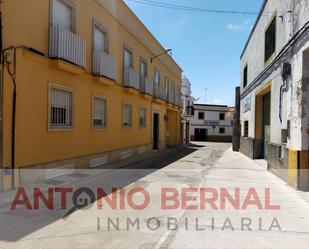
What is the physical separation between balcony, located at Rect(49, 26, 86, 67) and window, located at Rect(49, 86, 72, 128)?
102 cm

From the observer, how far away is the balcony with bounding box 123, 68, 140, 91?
52.0ft

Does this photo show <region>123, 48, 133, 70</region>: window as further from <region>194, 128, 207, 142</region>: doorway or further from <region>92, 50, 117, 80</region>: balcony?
<region>194, 128, 207, 142</region>: doorway

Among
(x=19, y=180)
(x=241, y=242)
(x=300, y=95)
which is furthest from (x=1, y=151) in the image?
(x=300, y=95)

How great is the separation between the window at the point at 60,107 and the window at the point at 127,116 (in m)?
5.52

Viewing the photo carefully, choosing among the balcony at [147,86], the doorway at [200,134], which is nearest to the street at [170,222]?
the balcony at [147,86]

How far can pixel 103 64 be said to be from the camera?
1269 cm

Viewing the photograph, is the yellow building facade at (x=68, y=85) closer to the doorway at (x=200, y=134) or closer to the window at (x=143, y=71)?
the window at (x=143, y=71)

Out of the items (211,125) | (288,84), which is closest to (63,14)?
(288,84)

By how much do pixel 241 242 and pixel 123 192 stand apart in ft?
13.0

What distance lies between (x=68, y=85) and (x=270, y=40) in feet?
30.5

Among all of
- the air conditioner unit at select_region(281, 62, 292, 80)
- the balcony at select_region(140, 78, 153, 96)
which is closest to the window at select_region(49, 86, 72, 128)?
the air conditioner unit at select_region(281, 62, 292, 80)

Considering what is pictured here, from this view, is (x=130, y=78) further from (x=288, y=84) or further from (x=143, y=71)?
(x=288, y=84)

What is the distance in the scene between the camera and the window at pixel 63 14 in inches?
388

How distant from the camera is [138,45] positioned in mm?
18453
